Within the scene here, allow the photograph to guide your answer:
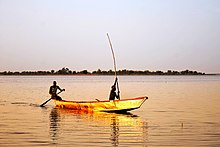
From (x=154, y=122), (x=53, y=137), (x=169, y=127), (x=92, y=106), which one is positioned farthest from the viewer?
(x=92, y=106)

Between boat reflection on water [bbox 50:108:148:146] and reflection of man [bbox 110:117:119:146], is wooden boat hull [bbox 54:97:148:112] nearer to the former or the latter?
boat reflection on water [bbox 50:108:148:146]

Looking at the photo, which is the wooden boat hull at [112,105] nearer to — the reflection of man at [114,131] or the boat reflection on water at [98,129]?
the boat reflection on water at [98,129]

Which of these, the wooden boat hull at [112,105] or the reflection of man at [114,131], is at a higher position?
the wooden boat hull at [112,105]

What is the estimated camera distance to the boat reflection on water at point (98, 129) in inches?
544

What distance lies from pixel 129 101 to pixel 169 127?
14.9ft

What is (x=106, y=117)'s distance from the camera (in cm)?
2141

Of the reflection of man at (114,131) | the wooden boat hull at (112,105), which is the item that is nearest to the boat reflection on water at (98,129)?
the reflection of man at (114,131)

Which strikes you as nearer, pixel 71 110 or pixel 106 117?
pixel 106 117

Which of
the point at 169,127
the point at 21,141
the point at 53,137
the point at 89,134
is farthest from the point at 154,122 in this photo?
the point at 21,141

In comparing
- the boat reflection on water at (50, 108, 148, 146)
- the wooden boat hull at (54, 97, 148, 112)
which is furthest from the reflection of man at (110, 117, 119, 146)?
the wooden boat hull at (54, 97, 148, 112)

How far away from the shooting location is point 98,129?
17.0m

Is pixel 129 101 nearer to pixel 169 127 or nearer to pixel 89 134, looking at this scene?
pixel 169 127

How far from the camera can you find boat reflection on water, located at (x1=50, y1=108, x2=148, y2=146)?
13820mm

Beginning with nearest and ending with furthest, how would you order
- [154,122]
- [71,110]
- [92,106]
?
1. [154,122]
2. [92,106]
3. [71,110]
